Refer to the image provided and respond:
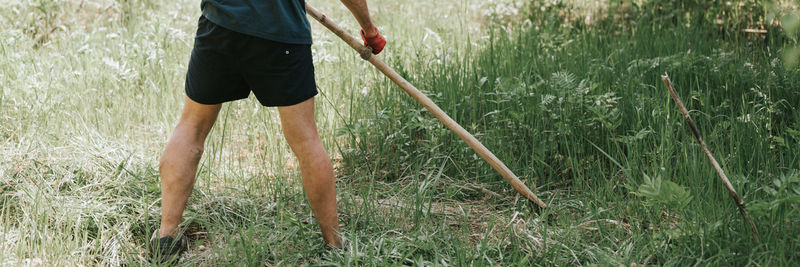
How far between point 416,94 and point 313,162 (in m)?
0.60

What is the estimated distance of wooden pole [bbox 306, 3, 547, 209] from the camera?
299 centimetres

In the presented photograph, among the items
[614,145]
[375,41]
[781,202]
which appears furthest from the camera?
[614,145]

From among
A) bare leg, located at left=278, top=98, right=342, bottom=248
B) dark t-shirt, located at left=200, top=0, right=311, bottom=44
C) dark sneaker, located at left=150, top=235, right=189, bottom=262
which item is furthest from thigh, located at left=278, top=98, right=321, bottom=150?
dark sneaker, located at left=150, top=235, right=189, bottom=262

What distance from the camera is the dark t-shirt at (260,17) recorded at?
2.59m

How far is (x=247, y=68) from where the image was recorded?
2.73 meters

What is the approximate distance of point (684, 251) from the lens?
2.66 metres

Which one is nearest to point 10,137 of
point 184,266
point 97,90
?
point 97,90

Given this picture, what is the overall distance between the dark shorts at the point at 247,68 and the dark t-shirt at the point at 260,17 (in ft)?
0.15

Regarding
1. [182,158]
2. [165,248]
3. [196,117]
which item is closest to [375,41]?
[196,117]

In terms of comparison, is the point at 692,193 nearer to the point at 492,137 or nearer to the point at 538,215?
the point at 538,215

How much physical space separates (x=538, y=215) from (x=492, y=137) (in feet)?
2.17

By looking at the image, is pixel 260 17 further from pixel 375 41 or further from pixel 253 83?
pixel 375 41

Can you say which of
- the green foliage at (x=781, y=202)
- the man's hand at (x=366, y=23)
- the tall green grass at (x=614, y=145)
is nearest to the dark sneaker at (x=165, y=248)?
the tall green grass at (x=614, y=145)

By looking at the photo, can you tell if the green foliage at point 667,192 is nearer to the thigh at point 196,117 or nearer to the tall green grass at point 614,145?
the tall green grass at point 614,145
